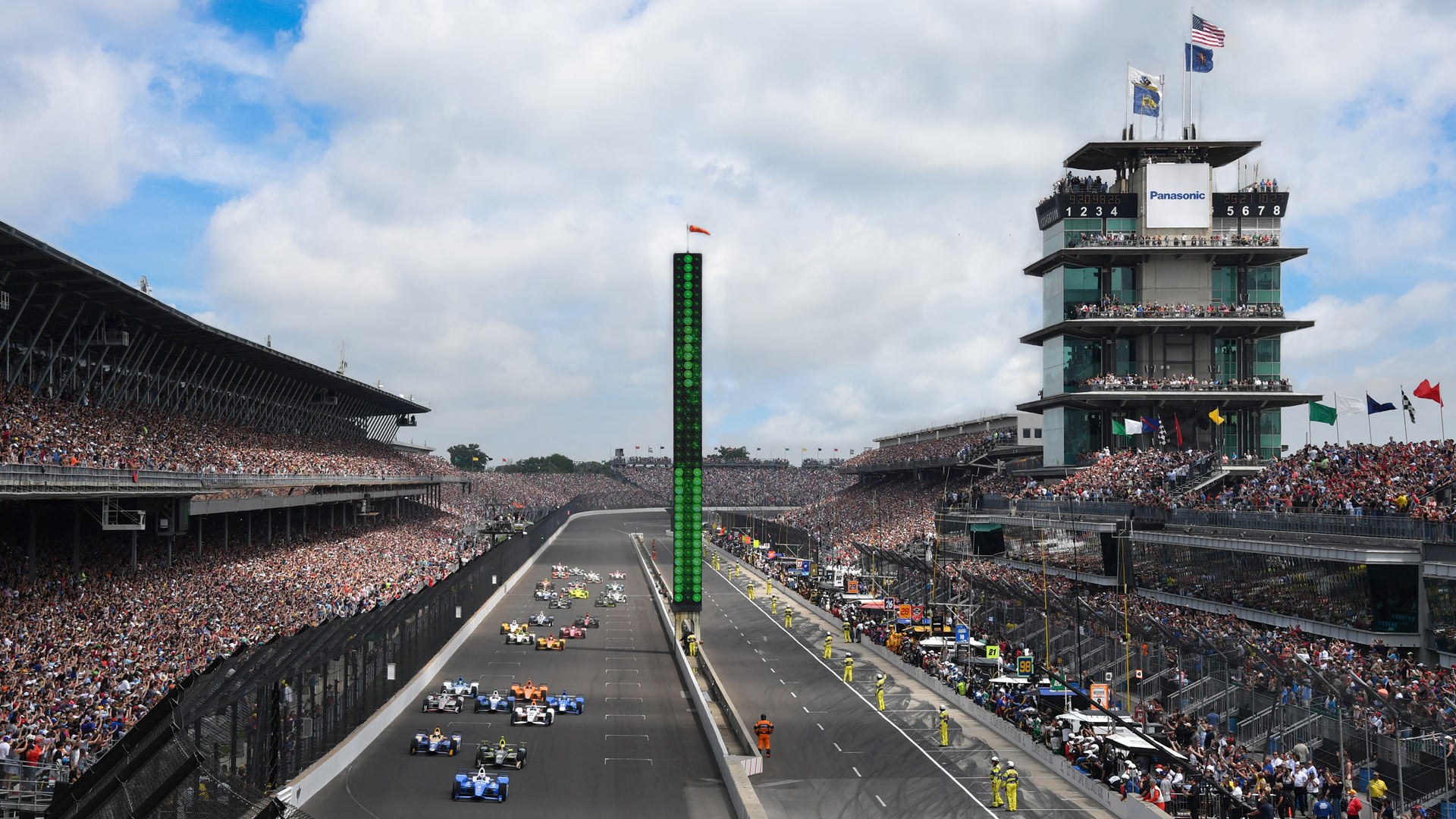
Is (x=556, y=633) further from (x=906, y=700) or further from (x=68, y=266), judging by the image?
(x=68, y=266)

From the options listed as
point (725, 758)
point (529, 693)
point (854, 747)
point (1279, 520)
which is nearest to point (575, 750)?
point (725, 758)

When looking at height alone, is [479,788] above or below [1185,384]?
below

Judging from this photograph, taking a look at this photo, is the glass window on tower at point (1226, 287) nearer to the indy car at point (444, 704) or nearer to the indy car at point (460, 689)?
the indy car at point (460, 689)

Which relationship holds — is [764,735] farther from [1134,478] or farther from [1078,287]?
[1078,287]

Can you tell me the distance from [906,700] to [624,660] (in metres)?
14.4

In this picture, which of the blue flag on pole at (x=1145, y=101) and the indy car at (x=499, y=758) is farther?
the blue flag on pole at (x=1145, y=101)

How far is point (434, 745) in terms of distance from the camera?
3288cm

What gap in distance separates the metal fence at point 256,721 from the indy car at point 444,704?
4.14 feet

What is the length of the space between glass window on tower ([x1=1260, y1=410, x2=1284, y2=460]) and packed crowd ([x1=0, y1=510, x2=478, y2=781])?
165ft

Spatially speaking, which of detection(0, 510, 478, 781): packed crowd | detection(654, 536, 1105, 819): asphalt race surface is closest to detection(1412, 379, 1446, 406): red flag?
detection(654, 536, 1105, 819): asphalt race surface

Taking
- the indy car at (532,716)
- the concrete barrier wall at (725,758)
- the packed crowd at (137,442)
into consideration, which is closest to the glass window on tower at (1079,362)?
the concrete barrier wall at (725,758)

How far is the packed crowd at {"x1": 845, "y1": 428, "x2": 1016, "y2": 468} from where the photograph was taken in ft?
312

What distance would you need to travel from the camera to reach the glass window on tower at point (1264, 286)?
70.5 m

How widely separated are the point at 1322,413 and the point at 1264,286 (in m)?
26.4
